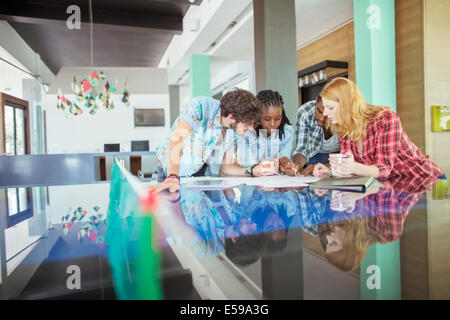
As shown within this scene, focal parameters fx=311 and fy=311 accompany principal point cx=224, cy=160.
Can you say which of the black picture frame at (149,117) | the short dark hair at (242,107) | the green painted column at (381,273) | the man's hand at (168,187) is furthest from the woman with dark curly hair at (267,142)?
the black picture frame at (149,117)

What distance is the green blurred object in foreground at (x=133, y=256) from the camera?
351mm

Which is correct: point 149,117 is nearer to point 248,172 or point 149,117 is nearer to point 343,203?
point 248,172

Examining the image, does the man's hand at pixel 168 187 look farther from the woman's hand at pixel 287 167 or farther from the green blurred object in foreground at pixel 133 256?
the woman's hand at pixel 287 167

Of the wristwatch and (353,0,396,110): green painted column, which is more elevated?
(353,0,396,110): green painted column

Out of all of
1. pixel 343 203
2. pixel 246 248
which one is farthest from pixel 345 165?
pixel 246 248

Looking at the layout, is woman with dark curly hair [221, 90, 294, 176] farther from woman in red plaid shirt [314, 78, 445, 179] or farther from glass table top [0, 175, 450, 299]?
glass table top [0, 175, 450, 299]

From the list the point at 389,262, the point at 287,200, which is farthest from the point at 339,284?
the point at 287,200

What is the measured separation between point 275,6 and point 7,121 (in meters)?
6.49

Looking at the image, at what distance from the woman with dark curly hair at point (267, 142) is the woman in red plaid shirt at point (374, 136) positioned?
1.54 feet

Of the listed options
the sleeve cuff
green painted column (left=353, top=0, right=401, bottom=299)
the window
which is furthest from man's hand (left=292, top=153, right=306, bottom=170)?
the window

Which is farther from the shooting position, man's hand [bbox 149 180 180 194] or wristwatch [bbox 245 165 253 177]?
wristwatch [bbox 245 165 253 177]

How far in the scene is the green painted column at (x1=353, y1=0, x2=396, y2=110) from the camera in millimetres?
3848

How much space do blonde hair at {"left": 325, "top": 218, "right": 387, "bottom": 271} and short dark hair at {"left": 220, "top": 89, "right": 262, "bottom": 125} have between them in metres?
1.23
